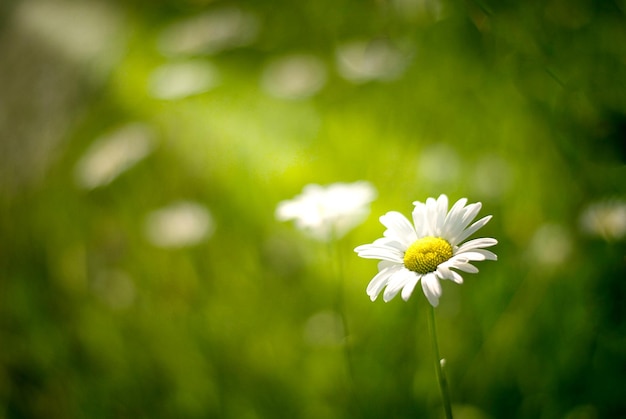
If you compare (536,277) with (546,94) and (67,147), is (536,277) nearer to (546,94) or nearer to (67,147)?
(546,94)

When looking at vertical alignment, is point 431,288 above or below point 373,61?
below

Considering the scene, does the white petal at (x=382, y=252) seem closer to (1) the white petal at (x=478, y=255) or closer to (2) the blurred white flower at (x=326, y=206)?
(1) the white petal at (x=478, y=255)

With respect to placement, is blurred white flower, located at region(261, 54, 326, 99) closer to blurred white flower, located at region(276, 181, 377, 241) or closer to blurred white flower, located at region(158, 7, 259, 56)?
blurred white flower, located at region(158, 7, 259, 56)

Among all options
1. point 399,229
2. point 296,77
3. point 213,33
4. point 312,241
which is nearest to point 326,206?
point 399,229

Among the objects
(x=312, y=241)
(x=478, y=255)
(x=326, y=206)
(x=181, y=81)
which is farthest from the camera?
(x=181, y=81)

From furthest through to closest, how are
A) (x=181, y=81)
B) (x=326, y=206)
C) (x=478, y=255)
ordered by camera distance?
1. (x=181, y=81)
2. (x=326, y=206)
3. (x=478, y=255)

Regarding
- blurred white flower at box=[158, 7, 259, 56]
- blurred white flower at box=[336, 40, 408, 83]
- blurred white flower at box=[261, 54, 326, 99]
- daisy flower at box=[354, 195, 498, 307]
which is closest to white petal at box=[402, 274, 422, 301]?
daisy flower at box=[354, 195, 498, 307]

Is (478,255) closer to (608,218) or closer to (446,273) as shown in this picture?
(446,273)
